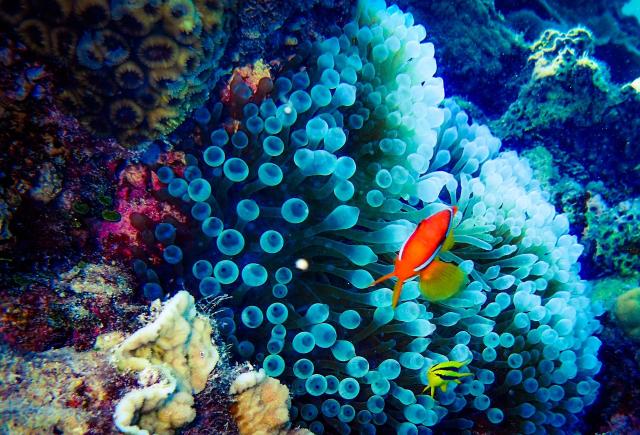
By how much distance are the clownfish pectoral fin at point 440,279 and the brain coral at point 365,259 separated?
1.36 feet

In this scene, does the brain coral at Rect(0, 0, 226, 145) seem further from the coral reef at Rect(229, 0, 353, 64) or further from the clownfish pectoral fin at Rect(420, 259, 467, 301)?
the clownfish pectoral fin at Rect(420, 259, 467, 301)

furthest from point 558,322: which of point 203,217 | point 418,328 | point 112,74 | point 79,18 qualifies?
point 79,18

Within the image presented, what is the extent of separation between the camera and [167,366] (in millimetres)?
1809

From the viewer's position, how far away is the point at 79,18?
2.01 m

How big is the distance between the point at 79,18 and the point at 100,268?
1.24 meters

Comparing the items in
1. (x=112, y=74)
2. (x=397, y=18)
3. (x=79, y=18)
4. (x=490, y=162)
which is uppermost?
(x=397, y=18)

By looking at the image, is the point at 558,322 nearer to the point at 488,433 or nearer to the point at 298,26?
the point at 488,433

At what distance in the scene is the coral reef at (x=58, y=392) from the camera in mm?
1459

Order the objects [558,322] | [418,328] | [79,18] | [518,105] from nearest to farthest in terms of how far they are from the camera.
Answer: [79,18] → [418,328] → [558,322] → [518,105]

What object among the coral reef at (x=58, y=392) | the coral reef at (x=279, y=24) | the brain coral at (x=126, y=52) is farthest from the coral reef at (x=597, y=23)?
the coral reef at (x=58, y=392)

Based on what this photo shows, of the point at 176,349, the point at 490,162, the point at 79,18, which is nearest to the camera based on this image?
the point at 176,349

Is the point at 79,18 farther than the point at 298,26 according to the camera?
No

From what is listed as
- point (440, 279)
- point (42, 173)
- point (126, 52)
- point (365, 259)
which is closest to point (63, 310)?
point (42, 173)

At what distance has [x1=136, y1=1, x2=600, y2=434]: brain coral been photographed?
2.54 metres
